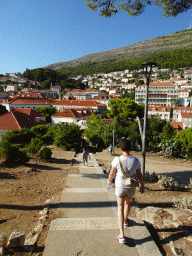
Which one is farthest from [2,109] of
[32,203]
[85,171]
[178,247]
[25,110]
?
[178,247]

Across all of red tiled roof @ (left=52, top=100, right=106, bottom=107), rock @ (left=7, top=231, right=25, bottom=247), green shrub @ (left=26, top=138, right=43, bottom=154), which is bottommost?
green shrub @ (left=26, top=138, right=43, bottom=154)

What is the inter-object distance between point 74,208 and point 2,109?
5657 centimetres

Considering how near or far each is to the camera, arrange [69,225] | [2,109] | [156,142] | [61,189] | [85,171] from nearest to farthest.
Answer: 1. [69,225]
2. [61,189]
3. [85,171]
4. [156,142]
5. [2,109]

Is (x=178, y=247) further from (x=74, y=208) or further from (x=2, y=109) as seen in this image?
(x=2, y=109)

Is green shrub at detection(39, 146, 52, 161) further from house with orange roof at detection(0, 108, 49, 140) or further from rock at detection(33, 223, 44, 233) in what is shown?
house with orange roof at detection(0, 108, 49, 140)

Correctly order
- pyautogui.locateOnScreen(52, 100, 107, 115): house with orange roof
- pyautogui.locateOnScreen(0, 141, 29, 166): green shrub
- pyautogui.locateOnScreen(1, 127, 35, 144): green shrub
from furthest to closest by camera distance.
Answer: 1. pyautogui.locateOnScreen(52, 100, 107, 115): house with orange roof
2. pyautogui.locateOnScreen(1, 127, 35, 144): green shrub
3. pyautogui.locateOnScreen(0, 141, 29, 166): green shrub

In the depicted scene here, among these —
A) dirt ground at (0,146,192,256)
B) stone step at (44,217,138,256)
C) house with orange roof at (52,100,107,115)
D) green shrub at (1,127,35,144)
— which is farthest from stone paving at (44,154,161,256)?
house with orange roof at (52,100,107,115)

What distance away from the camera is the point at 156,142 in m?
21.8

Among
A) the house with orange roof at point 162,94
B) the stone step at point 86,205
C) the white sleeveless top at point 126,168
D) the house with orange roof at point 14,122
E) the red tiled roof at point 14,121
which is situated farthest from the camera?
the house with orange roof at point 162,94

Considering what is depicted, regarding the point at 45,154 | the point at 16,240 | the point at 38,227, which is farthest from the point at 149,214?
the point at 45,154

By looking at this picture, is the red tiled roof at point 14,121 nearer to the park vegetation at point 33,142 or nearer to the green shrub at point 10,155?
the park vegetation at point 33,142

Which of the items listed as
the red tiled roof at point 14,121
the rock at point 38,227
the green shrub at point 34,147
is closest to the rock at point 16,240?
the rock at point 38,227

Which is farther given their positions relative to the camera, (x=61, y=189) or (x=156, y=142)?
(x=156, y=142)

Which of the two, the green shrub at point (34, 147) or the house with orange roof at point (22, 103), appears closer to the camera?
the green shrub at point (34, 147)
